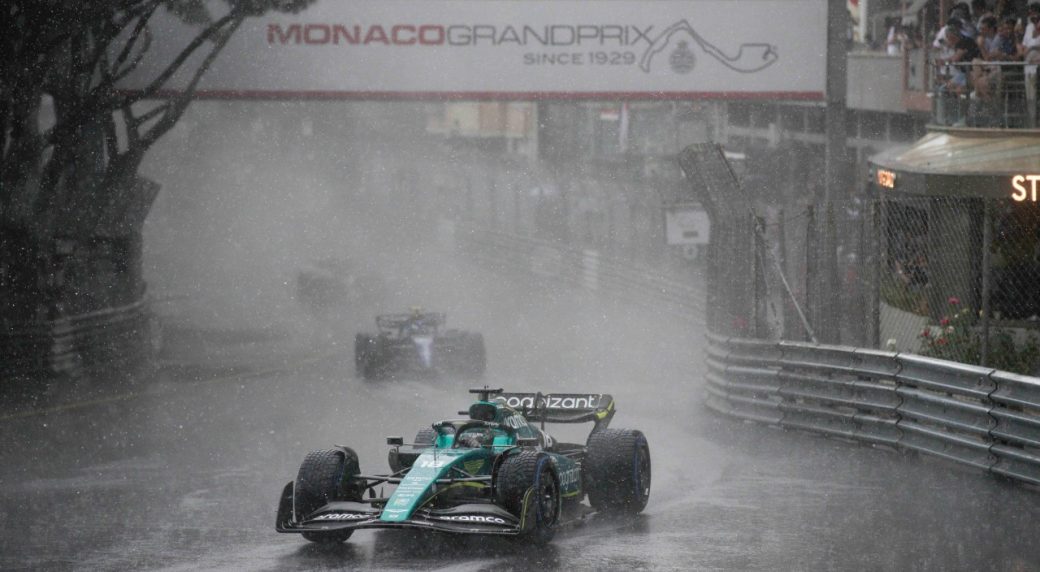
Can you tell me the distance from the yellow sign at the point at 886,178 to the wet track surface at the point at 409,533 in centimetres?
375

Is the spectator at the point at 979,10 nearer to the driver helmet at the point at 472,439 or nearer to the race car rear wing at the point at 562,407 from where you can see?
the race car rear wing at the point at 562,407

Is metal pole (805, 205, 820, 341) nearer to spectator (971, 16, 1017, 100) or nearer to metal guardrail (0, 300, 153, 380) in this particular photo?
spectator (971, 16, 1017, 100)

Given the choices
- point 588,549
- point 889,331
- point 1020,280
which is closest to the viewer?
point 588,549

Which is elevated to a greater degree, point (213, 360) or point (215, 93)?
point (215, 93)

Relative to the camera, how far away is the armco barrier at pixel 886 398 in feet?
42.7

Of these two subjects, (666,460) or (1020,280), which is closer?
(666,460)

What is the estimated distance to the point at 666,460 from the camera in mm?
15477

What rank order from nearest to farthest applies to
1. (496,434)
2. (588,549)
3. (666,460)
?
(588,549) < (496,434) < (666,460)

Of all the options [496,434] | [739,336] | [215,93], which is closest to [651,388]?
[739,336]

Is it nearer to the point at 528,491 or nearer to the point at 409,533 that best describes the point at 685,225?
the point at 409,533

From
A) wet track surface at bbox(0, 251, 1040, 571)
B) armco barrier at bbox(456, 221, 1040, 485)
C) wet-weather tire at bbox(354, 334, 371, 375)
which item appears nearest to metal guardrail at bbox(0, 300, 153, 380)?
wet track surface at bbox(0, 251, 1040, 571)

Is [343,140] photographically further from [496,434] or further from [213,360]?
[496,434]

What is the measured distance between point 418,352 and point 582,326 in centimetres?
1074

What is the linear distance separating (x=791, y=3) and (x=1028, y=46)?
5162 millimetres
